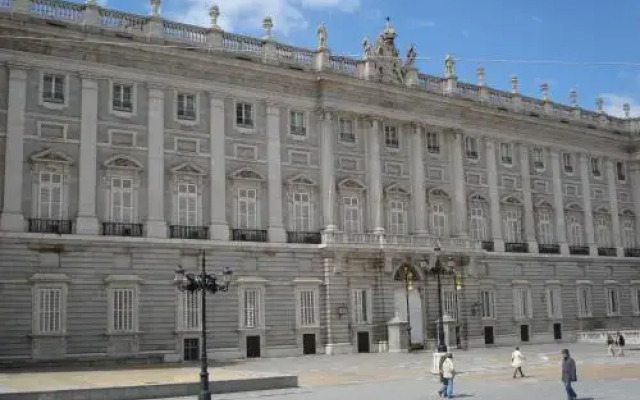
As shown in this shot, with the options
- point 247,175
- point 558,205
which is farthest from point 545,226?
point 247,175

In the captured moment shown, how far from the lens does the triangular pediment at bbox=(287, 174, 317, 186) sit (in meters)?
39.2

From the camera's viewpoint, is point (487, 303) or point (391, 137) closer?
point (391, 137)

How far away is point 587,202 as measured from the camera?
53125 millimetres

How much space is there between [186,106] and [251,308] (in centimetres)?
978

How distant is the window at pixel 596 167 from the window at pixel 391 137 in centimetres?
1773

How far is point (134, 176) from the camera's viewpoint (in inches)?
1372

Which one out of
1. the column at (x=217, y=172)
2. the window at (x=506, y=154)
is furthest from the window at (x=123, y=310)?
the window at (x=506, y=154)

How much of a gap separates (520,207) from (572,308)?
292 inches

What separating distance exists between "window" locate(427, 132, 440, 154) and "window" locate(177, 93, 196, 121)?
1437 centimetres

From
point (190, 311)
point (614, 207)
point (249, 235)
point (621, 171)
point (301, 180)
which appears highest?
point (621, 171)

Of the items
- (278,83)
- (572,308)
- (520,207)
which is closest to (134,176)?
(278,83)

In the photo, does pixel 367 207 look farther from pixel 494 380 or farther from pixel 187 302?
pixel 494 380

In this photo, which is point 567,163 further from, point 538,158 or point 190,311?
point 190,311

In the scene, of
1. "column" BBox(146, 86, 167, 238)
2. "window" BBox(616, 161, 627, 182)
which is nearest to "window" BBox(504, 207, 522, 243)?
"window" BBox(616, 161, 627, 182)
